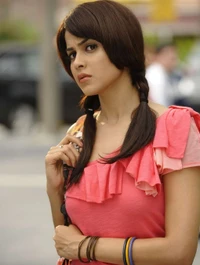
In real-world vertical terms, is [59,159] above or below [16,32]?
above

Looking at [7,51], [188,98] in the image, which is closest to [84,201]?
[188,98]

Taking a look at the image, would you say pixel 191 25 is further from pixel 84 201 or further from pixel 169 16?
pixel 84 201

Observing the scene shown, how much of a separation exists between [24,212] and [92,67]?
6.83 meters

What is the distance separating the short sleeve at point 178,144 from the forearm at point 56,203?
439 mm

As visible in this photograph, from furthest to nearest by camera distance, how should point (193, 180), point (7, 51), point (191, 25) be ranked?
point (191, 25), point (7, 51), point (193, 180)

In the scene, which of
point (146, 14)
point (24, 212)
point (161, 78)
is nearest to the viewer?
point (24, 212)

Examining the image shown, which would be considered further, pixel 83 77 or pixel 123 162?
pixel 83 77

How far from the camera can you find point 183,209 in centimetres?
257

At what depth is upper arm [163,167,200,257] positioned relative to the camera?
257cm

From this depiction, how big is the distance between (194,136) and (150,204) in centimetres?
25

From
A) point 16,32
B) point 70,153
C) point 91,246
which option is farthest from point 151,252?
point 16,32

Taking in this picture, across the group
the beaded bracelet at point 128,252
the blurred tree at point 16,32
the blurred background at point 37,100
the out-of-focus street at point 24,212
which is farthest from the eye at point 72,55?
the blurred tree at point 16,32

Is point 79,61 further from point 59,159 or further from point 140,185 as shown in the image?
point 140,185

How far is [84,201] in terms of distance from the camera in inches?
107
